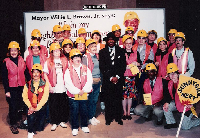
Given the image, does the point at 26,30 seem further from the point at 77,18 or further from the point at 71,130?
the point at 71,130

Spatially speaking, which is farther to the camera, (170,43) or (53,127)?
(170,43)

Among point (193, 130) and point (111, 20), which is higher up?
point (111, 20)

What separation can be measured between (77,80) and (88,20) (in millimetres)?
2462

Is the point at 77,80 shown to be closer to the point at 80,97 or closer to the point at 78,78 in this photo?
the point at 78,78

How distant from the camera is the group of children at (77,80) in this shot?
4.39 meters

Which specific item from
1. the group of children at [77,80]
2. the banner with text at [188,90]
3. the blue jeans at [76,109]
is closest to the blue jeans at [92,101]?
the group of children at [77,80]

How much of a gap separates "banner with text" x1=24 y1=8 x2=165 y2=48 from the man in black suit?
1.52 metres

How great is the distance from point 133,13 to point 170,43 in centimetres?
126

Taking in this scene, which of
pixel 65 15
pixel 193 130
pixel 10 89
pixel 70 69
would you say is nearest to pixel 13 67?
pixel 10 89

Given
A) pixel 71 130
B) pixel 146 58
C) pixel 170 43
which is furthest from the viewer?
pixel 170 43

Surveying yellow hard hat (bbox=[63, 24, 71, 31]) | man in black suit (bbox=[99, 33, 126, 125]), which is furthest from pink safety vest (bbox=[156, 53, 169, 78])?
yellow hard hat (bbox=[63, 24, 71, 31])

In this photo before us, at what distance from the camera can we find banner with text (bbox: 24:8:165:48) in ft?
20.1

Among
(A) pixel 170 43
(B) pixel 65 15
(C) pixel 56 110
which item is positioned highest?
(B) pixel 65 15

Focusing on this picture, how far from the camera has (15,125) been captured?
4707 mm
